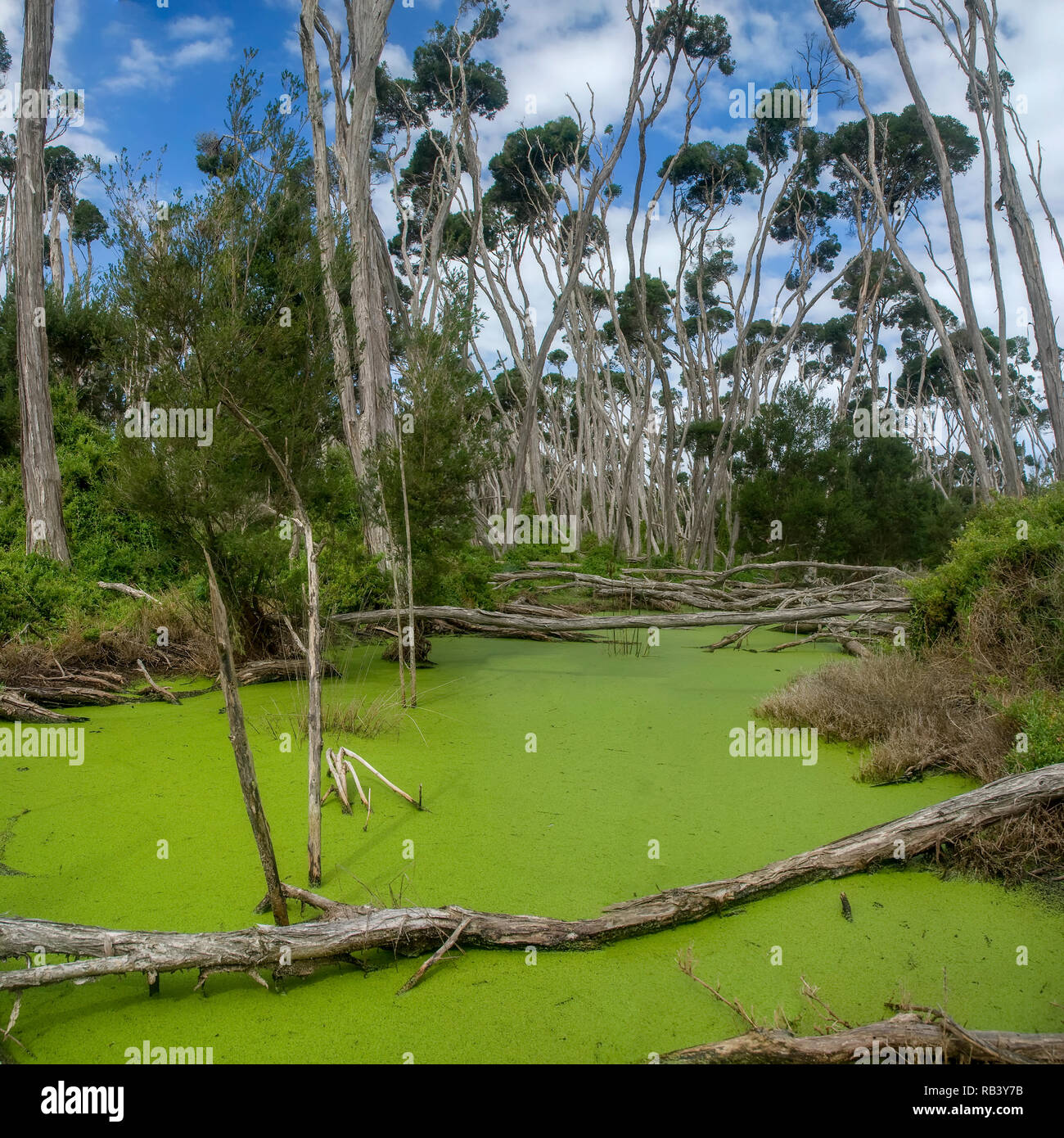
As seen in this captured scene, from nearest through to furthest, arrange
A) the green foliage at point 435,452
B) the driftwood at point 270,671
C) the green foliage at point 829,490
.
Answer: the driftwood at point 270,671 < the green foliage at point 435,452 < the green foliage at point 829,490

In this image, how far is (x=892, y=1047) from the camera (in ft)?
Result: 6.63

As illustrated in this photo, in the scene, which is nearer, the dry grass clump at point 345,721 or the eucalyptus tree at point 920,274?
the dry grass clump at point 345,721

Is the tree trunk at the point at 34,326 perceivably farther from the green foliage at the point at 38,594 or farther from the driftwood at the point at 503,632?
the driftwood at the point at 503,632

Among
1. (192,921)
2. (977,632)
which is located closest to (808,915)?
(192,921)

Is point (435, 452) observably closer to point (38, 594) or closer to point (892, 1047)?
point (38, 594)

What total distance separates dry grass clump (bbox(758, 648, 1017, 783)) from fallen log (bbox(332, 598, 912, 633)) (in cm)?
187

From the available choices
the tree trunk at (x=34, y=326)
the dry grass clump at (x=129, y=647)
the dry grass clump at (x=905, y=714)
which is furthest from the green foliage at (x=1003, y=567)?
the tree trunk at (x=34, y=326)

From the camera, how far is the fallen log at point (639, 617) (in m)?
8.13

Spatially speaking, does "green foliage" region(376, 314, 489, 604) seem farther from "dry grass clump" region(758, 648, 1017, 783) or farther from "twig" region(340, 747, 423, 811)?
"twig" region(340, 747, 423, 811)

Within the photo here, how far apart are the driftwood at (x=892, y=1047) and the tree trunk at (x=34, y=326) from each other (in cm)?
951

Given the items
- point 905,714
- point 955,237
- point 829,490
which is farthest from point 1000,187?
point 905,714

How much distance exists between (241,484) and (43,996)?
5.41 m
